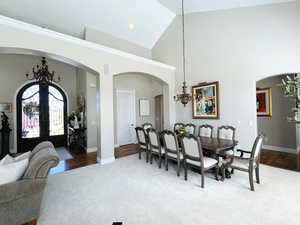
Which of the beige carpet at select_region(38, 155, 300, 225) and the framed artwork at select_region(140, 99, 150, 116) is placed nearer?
the beige carpet at select_region(38, 155, 300, 225)

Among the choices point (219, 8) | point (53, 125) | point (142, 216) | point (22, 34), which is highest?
point (219, 8)

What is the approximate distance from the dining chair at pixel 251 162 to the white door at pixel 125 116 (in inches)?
170

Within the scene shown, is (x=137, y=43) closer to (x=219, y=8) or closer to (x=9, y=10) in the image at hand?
(x=219, y=8)

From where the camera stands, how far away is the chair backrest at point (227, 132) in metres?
3.89

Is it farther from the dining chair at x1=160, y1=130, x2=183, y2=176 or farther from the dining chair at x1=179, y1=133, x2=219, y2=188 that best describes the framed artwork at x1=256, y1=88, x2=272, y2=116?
the dining chair at x1=160, y1=130, x2=183, y2=176

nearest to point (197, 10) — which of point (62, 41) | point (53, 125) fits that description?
point (62, 41)

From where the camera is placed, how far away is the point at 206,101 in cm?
486

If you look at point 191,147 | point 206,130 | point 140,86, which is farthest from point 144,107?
point 191,147

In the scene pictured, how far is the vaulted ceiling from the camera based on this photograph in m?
3.92

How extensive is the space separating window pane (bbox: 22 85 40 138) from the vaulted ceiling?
269 centimetres

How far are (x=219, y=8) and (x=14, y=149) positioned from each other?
8247mm

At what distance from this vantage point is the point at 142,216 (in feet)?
6.49

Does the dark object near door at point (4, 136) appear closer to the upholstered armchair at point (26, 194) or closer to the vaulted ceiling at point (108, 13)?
the vaulted ceiling at point (108, 13)

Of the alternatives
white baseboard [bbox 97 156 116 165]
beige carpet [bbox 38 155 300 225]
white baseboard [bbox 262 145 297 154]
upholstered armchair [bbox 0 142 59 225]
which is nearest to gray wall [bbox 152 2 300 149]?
white baseboard [bbox 262 145 297 154]
